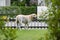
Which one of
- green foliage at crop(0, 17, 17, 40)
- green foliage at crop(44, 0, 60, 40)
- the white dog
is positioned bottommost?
the white dog

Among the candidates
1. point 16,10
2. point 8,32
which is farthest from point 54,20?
point 16,10

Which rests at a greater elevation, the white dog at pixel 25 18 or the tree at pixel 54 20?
the tree at pixel 54 20

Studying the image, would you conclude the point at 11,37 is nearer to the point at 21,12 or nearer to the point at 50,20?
the point at 50,20

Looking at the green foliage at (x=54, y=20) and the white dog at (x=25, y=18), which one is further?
the white dog at (x=25, y=18)

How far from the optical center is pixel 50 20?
4562 mm

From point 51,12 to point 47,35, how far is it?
434mm

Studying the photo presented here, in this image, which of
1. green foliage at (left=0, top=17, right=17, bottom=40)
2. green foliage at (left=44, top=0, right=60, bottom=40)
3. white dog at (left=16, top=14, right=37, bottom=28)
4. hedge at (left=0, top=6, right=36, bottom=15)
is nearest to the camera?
green foliage at (left=44, top=0, right=60, bottom=40)

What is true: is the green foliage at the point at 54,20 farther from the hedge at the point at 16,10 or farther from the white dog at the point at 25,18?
the hedge at the point at 16,10

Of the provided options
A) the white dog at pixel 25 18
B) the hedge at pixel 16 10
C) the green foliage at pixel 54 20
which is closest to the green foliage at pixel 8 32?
the green foliage at pixel 54 20

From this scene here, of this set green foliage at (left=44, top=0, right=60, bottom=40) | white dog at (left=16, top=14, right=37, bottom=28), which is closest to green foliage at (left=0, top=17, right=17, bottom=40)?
green foliage at (left=44, top=0, right=60, bottom=40)

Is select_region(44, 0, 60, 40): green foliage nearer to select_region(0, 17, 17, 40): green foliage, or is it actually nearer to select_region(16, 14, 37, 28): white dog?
select_region(0, 17, 17, 40): green foliage

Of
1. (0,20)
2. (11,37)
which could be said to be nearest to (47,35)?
(11,37)

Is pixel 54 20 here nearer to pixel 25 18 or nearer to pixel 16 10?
pixel 25 18

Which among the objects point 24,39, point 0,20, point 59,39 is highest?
point 0,20
